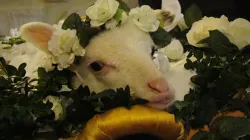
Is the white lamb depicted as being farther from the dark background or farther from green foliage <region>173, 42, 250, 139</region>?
the dark background

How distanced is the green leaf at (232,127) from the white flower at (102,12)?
219 mm

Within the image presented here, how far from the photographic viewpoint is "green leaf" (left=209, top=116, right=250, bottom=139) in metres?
0.51

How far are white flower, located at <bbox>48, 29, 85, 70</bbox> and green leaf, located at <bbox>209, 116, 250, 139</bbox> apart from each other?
223 millimetres

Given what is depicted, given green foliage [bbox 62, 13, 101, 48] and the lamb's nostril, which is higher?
green foliage [bbox 62, 13, 101, 48]

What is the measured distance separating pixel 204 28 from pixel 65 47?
24cm

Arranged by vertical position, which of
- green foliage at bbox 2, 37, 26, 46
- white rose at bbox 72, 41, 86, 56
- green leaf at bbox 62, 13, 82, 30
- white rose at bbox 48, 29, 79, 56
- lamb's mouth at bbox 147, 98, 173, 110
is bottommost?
green foliage at bbox 2, 37, 26, 46

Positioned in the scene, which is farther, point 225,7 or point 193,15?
point 225,7

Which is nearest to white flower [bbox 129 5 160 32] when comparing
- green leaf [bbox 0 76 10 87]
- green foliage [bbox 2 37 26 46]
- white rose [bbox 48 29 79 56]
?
white rose [bbox 48 29 79 56]

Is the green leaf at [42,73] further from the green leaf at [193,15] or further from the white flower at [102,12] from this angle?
the green leaf at [193,15]

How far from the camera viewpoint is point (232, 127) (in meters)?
0.51

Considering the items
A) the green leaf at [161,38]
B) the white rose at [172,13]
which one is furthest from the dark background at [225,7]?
the green leaf at [161,38]

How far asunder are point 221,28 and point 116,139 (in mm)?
260

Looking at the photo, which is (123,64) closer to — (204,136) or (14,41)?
(204,136)

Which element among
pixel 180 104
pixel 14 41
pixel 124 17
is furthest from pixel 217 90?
pixel 14 41
